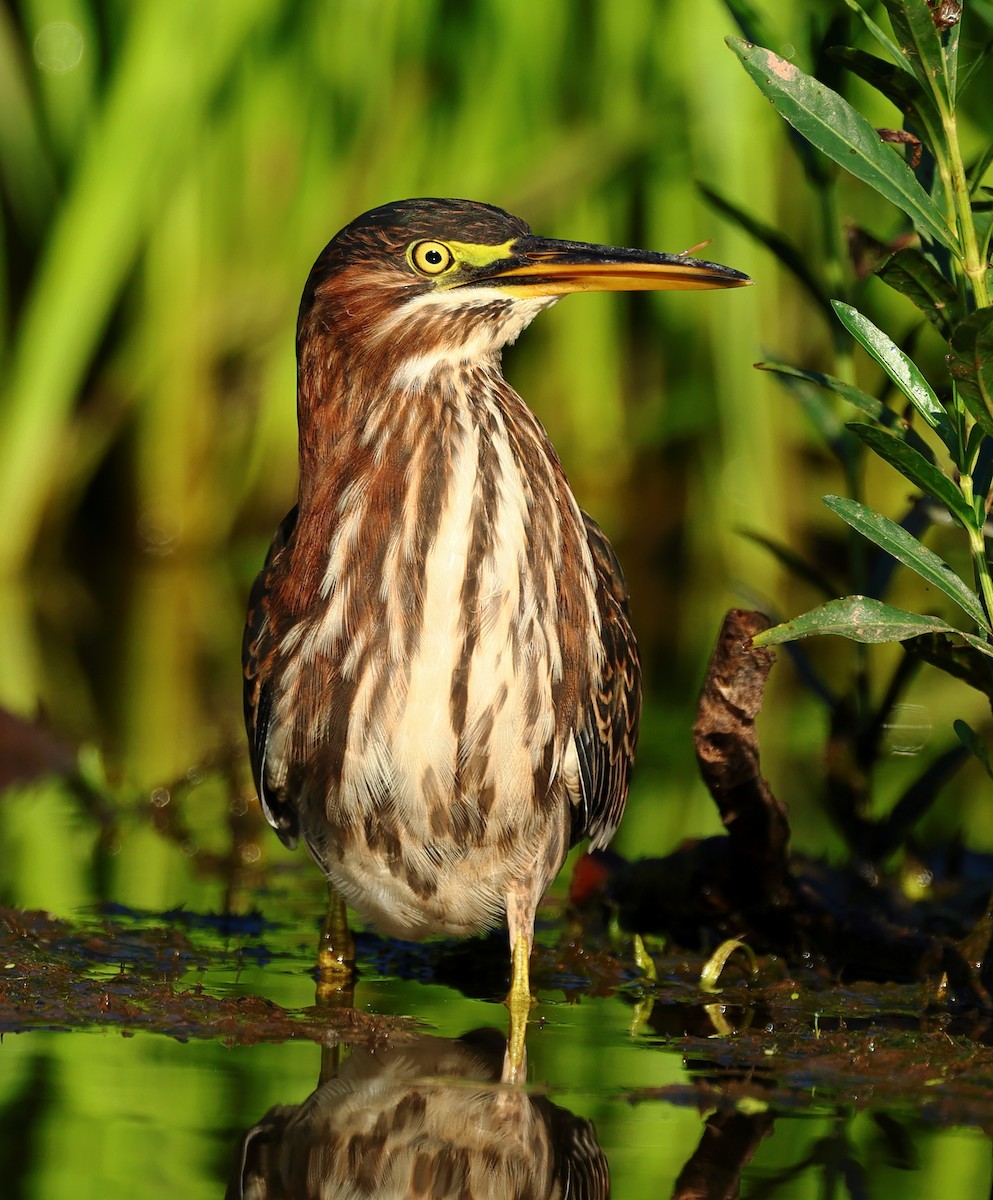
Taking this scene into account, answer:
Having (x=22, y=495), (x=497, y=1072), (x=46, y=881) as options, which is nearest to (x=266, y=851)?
(x=46, y=881)

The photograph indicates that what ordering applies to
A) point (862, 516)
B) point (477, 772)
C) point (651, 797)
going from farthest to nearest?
point (651, 797) < point (477, 772) < point (862, 516)

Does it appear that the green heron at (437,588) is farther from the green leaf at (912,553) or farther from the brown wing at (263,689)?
the green leaf at (912,553)

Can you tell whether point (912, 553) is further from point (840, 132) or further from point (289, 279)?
point (289, 279)

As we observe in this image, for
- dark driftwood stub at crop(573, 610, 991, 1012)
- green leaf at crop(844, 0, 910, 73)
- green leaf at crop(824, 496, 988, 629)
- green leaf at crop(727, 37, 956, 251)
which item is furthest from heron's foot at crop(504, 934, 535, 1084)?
green leaf at crop(844, 0, 910, 73)

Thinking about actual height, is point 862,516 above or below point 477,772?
above

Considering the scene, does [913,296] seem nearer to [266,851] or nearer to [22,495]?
[266,851]

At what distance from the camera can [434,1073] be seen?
12.2 feet

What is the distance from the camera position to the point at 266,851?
603cm

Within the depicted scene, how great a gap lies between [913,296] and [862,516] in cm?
51

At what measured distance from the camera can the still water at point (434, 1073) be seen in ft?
10.1

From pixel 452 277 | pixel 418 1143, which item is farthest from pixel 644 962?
pixel 452 277

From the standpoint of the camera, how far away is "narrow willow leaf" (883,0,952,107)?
12.1 feet

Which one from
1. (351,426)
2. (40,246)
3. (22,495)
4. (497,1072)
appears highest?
(40,246)

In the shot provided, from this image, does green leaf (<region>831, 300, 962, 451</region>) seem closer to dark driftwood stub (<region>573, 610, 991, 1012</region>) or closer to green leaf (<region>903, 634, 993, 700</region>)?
green leaf (<region>903, 634, 993, 700</region>)
